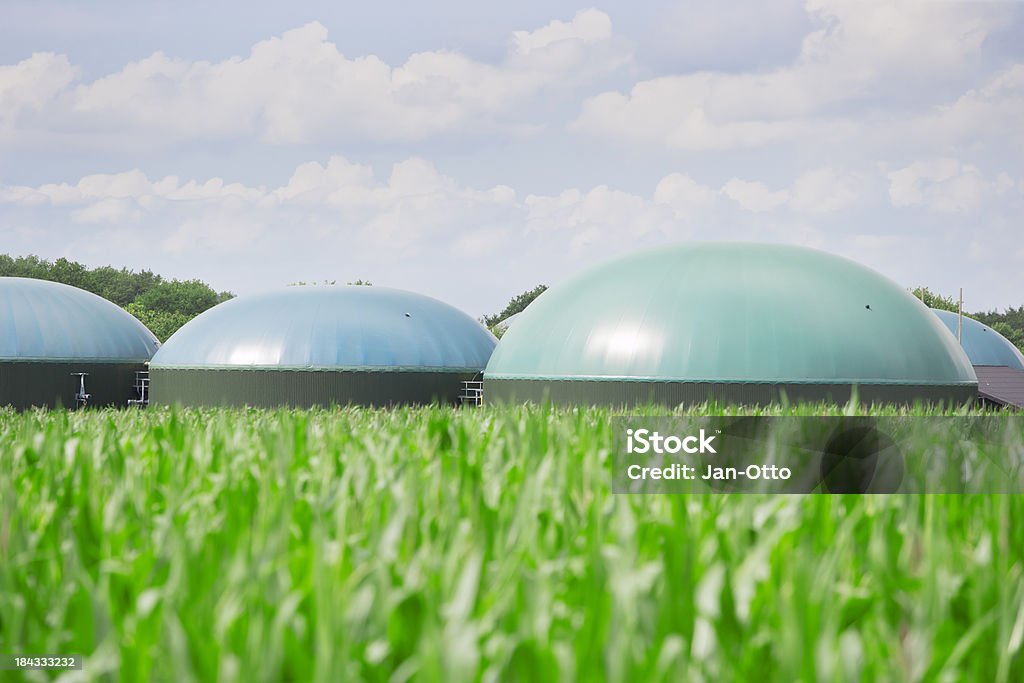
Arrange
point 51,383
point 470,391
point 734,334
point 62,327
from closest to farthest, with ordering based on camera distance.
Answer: point 734,334 → point 470,391 → point 51,383 → point 62,327

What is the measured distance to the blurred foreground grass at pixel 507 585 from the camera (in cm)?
204

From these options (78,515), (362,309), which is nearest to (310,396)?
(362,309)

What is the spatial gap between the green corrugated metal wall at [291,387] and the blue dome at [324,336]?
0.21 meters

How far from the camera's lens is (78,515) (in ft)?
11.4

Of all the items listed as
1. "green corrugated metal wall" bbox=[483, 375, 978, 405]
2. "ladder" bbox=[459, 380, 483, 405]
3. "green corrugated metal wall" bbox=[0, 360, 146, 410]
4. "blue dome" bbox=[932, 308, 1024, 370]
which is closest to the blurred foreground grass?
"green corrugated metal wall" bbox=[483, 375, 978, 405]

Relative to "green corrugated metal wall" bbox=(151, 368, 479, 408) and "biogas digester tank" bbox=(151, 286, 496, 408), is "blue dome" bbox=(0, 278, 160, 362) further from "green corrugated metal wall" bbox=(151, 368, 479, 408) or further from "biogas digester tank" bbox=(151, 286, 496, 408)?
"green corrugated metal wall" bbox=(151, 368, 479, 408)

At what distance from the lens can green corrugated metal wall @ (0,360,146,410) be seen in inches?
1170

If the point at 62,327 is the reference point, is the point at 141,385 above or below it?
below

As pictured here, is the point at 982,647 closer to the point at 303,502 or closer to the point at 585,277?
Answer: the point at 303,502

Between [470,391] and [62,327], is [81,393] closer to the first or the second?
[62,327]

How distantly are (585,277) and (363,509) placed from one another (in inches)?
711

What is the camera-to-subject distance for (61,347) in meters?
30.5


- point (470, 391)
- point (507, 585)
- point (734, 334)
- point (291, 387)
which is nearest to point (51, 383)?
point (291, 387)

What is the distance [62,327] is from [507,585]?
32.2m
